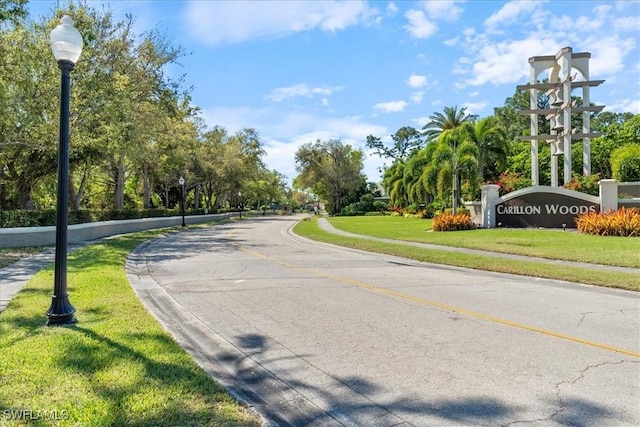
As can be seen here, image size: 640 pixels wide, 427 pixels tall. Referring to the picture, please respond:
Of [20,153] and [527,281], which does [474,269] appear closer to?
[527,281]

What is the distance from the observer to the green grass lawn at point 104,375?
11.1 feet

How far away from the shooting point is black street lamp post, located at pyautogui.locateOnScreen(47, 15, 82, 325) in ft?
19.7

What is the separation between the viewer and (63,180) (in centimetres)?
621

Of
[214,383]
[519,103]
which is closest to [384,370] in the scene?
[214,383]

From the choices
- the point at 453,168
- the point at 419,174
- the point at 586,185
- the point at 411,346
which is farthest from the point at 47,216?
the point at 419,174

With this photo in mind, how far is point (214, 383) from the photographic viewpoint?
4.07 metres

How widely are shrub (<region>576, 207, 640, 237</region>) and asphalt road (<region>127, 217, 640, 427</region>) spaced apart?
35.9 ft

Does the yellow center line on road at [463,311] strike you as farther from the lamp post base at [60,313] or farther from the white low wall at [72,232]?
the white low wall at [72,232]

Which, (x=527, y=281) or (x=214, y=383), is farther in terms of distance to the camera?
(x=527, y=281)

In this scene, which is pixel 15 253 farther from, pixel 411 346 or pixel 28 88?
pixel 411 346

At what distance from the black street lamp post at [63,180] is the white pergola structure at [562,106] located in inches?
1186

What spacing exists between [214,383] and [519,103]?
259 ft

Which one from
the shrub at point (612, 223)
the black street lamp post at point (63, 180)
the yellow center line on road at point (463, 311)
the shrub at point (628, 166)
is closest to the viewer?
Answer: the yellow center line on road at point (463, 311)

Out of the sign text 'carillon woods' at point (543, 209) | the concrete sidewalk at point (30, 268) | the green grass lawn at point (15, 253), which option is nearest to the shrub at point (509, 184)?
the sign text 'carillon woods' at point (543, 209)
